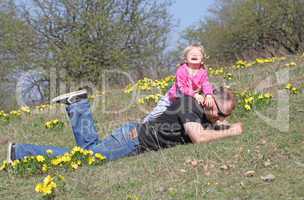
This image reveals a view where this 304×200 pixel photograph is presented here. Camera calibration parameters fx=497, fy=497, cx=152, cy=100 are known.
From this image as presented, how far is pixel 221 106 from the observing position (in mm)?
5082

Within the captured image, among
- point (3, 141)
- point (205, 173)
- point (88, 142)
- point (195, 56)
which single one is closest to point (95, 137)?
point (88, 142)

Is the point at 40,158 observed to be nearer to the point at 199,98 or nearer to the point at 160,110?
the point at 160,110

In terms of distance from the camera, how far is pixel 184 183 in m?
4.05

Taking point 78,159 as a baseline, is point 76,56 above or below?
above

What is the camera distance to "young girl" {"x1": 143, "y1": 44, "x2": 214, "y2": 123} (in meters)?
5.55

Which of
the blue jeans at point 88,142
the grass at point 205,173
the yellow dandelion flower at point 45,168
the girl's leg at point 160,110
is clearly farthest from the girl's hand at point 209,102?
the yellow dandelion flower at point 45,168

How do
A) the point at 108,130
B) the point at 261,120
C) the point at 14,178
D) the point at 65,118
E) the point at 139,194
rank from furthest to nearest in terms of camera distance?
the point at 65,118
the point at 108,130
the point at 261,120
the point at 14,178
the point at 139,194

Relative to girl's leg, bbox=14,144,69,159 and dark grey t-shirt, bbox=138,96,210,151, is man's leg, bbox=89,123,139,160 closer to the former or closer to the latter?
dark grey t-shirt, bbox=138,96,210,151

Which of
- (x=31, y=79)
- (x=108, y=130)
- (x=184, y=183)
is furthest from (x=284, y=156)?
(x=31, y=79)

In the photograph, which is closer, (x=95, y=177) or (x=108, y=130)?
(x=95, y=177)

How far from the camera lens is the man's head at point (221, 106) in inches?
199

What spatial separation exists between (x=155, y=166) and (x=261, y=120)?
1821mm

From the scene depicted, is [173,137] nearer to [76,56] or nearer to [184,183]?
[184,183]

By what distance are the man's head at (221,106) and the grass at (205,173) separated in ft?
0.94
